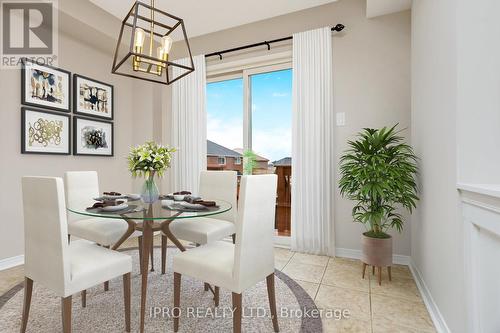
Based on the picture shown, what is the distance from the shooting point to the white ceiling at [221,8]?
298 centimetres

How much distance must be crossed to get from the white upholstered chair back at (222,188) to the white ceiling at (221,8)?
6.61 feet

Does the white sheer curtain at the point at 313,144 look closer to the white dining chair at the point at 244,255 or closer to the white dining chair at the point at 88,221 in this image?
the white dining chair at the point at 244,255

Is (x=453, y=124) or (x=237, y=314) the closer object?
(x=237, y=314)

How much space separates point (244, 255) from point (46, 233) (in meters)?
1.07

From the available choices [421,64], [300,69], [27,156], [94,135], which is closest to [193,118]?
[94,135]

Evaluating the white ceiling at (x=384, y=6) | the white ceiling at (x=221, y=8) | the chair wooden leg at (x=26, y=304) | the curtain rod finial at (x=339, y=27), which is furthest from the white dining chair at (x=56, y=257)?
the white ceiling at (x=384, y=6)

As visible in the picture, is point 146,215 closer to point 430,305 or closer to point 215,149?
point 430,305

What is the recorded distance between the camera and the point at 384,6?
2.62 meters

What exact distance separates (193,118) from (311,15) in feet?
6.71

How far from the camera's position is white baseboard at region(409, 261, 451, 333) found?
1569 mm

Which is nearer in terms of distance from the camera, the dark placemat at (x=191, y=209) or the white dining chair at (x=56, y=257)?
the white dining chair at (x=56, y=257)

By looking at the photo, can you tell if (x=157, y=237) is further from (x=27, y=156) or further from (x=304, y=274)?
(x=304, y=274)

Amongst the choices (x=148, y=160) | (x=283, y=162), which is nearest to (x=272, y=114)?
(x=283, y=162)

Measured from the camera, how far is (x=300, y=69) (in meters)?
3.05
